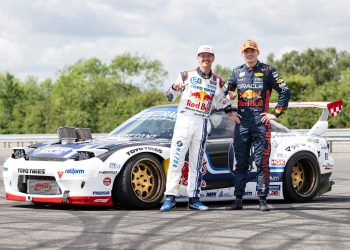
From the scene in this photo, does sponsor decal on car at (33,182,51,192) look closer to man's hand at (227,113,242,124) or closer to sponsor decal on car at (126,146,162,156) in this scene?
sponsor decal on car at (126,146,162,156)

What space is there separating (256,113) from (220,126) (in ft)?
2.95

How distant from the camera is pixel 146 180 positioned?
9602mm

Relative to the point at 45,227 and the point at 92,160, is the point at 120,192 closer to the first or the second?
the point at 92,160

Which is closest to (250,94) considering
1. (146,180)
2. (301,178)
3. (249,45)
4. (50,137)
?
(249,45)

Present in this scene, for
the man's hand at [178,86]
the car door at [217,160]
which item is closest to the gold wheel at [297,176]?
the car door at [217,160]

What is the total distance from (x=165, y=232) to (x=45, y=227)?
1093 mm

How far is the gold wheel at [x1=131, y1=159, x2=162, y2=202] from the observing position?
948 centimetres

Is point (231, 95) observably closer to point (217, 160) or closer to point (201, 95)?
point (201, 95)

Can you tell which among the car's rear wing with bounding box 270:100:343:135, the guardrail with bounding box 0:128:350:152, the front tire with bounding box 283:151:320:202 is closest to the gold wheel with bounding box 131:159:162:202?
the front tire with bounding box 283:151:320:202

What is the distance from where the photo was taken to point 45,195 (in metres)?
9.48

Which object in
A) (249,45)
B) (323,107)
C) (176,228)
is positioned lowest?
(176,228)

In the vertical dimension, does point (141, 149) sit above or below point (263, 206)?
above

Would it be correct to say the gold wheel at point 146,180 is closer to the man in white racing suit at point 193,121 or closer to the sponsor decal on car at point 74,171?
the man in white racing suit at point 193,121

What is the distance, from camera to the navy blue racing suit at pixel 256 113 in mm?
9602
